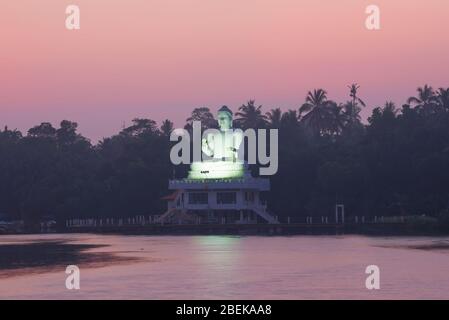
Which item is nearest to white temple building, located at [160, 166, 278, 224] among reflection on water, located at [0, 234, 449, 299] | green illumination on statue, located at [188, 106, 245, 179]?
green illumination on statue, located at [188, 106, 245, 179]

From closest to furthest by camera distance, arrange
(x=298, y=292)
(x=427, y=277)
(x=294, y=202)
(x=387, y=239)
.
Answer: (x=298, y=292) → (x=427, y=277) → (x=387, y=239) → (x=294, y=202)

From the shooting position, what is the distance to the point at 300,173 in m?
125

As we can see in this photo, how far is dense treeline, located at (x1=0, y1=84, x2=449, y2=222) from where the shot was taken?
114 metres

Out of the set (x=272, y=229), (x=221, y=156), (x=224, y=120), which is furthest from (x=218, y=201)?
(x=224, y=120)

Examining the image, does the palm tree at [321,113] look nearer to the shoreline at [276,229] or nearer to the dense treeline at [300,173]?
the dense treeline at [300,173]

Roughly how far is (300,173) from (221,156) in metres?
9.32

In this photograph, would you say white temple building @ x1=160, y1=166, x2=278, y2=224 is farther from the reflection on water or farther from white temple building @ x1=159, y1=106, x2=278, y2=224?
the reflection on water

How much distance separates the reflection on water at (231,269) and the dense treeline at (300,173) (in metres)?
19.3

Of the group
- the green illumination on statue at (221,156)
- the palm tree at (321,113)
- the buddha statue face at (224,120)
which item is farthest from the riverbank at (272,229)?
the palm tree at (321,113)

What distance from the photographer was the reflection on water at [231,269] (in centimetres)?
5000

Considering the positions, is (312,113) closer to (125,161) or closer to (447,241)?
(125,161)
